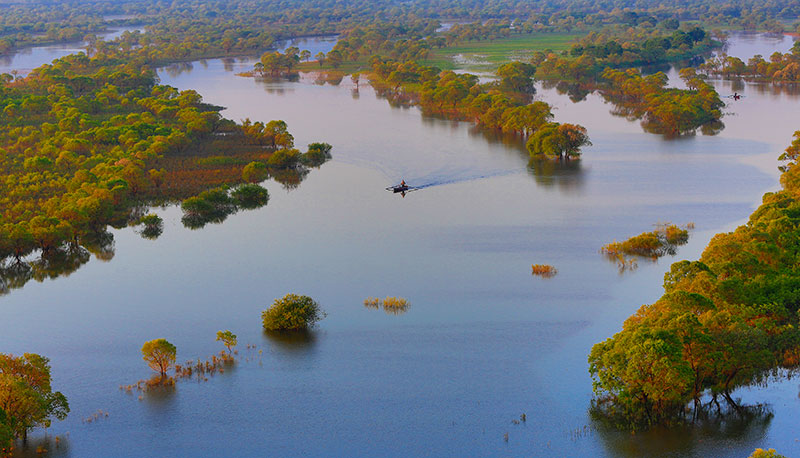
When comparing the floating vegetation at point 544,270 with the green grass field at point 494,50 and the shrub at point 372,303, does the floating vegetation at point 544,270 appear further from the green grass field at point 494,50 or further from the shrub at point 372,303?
the green grass field at point 494,50

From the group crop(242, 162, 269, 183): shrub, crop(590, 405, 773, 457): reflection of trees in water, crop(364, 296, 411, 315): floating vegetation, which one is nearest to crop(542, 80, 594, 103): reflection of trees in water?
crop(242, 162, 269, 183): shrub

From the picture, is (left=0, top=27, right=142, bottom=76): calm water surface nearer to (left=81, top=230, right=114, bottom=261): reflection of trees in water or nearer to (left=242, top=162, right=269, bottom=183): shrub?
(left=242, top=162, right=269, bottom=183): shrub

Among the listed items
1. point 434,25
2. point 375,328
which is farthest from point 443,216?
point 434,25

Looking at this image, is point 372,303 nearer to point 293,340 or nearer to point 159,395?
point 293,340

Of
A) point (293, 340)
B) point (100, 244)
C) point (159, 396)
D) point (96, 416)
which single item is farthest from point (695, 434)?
point (100, 244)

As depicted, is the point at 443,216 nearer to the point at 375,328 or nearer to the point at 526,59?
the point at 375,328

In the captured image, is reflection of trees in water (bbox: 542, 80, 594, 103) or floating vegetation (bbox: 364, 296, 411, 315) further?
reflection of trees in water (bbox: 542, 80, 594, 103)
